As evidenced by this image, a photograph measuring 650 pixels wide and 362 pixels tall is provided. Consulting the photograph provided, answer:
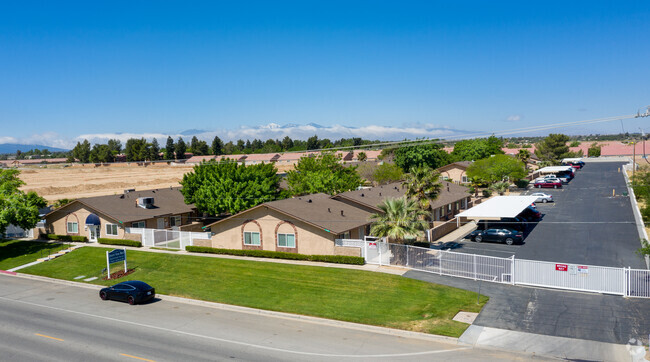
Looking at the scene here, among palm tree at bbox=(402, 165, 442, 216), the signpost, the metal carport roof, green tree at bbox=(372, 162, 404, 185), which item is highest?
palm tree at bbox=(402, 165, 442, 216)

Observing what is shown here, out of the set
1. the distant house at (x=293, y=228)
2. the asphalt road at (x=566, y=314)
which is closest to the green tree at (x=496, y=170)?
the distant house at (x=293, y=228)

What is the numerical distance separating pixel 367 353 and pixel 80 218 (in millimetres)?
38788

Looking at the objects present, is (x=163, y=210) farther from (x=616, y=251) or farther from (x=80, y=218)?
(x=616, y=251)

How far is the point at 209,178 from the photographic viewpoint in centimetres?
4831

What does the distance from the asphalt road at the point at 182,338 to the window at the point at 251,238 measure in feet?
35.9

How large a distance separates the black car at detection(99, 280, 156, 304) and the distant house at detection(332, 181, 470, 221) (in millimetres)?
19676

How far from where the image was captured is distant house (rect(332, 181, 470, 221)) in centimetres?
4362

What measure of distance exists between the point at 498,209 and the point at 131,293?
33.2m

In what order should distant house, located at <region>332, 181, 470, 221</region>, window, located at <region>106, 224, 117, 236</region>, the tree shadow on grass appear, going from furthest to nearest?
1. window, located at <region>106, 224, 117, 236</region>
2. the tree shadow on grass
3. distant house, located at <region>332, 181, 470, 221</region>

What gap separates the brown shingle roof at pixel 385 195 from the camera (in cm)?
4390

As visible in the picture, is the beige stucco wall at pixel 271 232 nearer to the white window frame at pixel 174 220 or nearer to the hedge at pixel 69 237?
the white window frame at pixel 174 220

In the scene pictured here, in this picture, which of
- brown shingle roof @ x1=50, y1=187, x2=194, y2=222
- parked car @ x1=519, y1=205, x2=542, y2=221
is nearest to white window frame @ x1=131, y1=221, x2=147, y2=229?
brown shingle roof @ x1=50, y1=187, x2=194, y2=222

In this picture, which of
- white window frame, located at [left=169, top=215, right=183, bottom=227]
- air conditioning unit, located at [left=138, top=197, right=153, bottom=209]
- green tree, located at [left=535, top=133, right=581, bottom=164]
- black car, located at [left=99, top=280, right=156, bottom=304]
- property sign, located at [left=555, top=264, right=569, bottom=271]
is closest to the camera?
property sign, located at [left=555, top=264, right=569, bottom=271]

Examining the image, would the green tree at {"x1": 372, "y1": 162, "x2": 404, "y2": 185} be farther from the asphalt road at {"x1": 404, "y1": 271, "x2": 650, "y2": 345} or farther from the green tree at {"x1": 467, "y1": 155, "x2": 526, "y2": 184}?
the asphalt road at {"x1": 404, "y1": 271, "x2": 650, "y2": 345}
